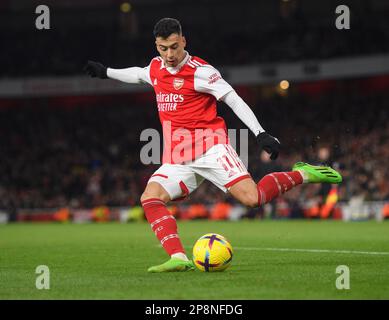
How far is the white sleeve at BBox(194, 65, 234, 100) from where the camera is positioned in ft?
27.0

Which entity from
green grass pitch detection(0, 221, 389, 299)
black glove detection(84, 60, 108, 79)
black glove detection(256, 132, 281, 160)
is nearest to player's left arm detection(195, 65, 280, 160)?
black glove detection(256, 132, 281, 160)

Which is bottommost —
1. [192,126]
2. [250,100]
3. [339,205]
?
[339,205]

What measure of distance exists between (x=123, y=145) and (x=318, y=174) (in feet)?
89.0

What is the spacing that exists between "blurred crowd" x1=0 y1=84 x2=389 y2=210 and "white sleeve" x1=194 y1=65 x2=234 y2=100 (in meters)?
16.5

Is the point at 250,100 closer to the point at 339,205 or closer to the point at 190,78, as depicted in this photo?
the point at 339,205

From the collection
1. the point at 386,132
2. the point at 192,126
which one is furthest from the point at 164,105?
the point at 386,132

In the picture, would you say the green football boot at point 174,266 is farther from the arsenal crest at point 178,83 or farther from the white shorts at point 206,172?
the arsenal crest at point 178,83

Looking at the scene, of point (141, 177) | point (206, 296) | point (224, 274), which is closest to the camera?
point (206, 296)

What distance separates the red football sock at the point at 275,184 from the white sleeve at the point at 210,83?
3.42 ft

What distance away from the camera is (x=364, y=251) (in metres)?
10.7

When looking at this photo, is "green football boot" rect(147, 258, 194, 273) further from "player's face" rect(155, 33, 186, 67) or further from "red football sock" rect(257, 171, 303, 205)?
"player's face" rect(155, 33, 186, 67)

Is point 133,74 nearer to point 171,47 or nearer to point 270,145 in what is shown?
point 171,47

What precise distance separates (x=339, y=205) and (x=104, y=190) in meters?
11.0

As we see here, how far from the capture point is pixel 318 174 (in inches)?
350
